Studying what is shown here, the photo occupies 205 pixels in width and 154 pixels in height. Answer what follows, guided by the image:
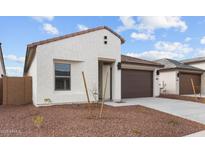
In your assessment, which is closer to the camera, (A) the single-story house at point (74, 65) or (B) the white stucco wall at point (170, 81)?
(A) the single-story house at point (74, 65)

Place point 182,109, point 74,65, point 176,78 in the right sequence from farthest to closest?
point 176,78 < point 74,65 < point 182,109

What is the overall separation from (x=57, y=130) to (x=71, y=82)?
5.94 m

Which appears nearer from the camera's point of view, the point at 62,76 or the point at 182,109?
the point at 182,109

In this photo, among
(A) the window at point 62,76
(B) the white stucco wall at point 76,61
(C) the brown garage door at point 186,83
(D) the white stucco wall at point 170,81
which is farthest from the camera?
(C) the brown garage door at point 186,83

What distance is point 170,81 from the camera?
20203 millimetres

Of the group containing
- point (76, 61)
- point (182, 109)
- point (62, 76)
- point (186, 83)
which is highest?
point (76, 61)

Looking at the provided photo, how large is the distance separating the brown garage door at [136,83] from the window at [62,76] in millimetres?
5622

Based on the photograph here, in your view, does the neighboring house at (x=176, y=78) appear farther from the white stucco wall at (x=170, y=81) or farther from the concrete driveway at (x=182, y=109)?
the concrete driveway at (x=182, y=109)

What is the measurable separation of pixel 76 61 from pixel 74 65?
1.08 ft

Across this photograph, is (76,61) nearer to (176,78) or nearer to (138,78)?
(138,78)

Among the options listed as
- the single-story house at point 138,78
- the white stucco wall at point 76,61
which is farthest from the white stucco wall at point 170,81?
the white stucco wall at point 76,61

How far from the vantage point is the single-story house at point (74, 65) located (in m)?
10.2

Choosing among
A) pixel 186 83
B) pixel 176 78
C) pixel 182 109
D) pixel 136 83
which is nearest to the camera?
pixel 182 109

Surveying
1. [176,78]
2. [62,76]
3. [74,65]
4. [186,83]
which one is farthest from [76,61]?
[186,83]
